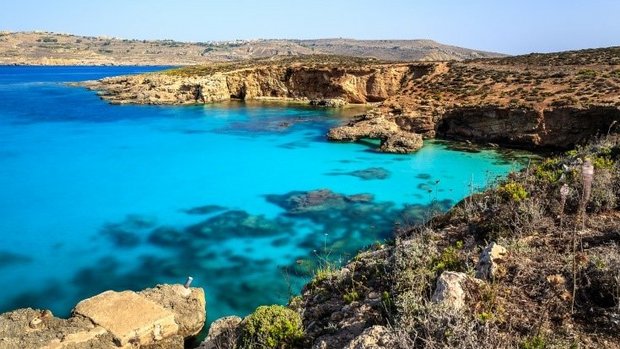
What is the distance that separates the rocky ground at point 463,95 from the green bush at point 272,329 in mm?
17541

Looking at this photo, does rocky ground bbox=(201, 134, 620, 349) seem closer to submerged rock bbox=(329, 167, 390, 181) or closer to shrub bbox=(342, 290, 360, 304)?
shrub bbox=(342, 290, 360, 304)

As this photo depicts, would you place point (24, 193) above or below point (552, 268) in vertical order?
below

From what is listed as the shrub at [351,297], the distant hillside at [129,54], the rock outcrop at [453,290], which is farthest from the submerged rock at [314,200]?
the distant hillside at [129,54]

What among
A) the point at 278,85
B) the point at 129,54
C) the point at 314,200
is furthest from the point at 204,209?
the point at 129,54

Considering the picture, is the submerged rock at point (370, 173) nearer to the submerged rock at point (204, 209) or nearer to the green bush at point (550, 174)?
the submerged rock at point (204, 209)

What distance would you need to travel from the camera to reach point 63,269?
1345 cm

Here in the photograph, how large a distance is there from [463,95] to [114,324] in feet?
103

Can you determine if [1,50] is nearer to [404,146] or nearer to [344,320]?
[404,146]

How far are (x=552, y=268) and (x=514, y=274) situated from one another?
0.54 metres

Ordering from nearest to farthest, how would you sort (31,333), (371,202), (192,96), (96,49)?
(31,333) < (371,202) < (192,96) < (96,49)

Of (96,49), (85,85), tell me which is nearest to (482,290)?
(85,85)

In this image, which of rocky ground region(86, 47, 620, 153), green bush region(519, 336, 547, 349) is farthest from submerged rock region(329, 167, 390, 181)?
green bush region(519, 336, 547, 349)

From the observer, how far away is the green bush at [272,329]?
629cm

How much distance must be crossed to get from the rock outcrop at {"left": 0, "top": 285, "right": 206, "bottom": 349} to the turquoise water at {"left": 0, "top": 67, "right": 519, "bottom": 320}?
122cm
